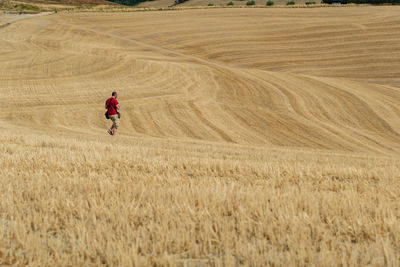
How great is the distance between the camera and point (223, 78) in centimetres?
3450

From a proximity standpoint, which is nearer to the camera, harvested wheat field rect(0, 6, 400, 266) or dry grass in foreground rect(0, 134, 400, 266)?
dry grass in foreground rect(0, 134, 400, 266)

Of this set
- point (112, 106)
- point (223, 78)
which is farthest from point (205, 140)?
point (223, 78)

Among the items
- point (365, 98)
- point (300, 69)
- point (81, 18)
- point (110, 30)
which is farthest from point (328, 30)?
point (81, 18)

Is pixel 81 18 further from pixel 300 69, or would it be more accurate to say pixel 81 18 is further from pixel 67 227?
pixel 67 227

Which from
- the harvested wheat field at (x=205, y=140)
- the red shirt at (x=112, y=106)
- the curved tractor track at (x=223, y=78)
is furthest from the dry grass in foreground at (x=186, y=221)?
the curved tractor track at (x=223, y=78)

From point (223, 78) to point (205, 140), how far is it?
14.6 meters

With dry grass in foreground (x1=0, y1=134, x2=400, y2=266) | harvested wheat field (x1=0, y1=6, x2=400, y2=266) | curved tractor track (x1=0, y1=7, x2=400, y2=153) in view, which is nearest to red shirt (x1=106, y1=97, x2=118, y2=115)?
harvested wheat field (x1=0, y1=6, x2=400, y2=266)

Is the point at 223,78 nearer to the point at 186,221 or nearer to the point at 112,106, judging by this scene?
the point at 112,106

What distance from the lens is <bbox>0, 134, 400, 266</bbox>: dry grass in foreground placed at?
324 cm

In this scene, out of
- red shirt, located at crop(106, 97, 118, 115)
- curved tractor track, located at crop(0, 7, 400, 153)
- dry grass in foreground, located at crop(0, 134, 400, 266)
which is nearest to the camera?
dry grass in foreground, located at crop(0, 134, 400, 266)

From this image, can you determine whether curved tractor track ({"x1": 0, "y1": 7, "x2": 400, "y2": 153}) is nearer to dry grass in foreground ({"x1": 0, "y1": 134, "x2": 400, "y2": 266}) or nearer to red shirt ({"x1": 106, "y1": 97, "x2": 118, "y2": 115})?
red shirt ({"x1": 106, "y1": 97, "x2": 118, "y2": 115})

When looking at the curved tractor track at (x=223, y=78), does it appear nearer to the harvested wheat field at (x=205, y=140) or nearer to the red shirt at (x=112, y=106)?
the harvested wheat field at (x=205, y=140)

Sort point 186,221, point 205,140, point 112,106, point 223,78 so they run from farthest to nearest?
point 223,78 < point 205,140 < point 112,106 < point 186,221

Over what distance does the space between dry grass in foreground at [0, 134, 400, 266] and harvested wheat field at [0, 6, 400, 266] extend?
0.07ft
